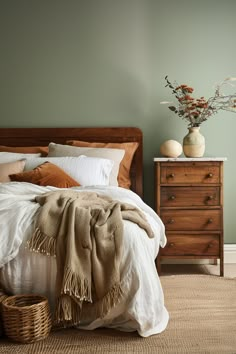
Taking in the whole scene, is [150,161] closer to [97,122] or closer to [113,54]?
[97,122]

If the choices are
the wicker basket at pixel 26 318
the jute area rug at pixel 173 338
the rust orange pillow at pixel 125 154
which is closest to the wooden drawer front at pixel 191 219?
the rust orange pillow at pixel 125 154

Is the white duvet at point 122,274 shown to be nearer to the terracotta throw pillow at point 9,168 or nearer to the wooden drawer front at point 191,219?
the terracotta throw pillow at point 9,168

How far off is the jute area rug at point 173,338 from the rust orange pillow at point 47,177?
1.20 m

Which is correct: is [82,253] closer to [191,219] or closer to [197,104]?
[191,219]

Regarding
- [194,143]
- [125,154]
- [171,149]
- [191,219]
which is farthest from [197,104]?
[191,219]

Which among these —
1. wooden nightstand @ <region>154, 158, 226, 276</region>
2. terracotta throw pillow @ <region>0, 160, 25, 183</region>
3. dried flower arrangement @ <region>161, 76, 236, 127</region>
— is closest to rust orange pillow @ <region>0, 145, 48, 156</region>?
terracotta throw pillow @ <region>0, 160, 25, 183</region>

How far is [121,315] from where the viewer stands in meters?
3.08

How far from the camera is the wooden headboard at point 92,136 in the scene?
512cm

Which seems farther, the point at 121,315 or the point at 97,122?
the point at 97,122

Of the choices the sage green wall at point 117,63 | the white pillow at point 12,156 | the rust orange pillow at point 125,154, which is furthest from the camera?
the sage green wall at point 117,63

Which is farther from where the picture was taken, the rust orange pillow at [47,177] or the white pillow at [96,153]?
the white pillow at [96,153]

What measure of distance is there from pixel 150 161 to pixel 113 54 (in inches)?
40.9

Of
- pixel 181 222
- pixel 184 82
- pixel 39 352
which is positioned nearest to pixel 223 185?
pixel 181 222

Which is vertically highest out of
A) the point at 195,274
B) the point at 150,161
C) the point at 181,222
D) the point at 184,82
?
the point at 184,82
